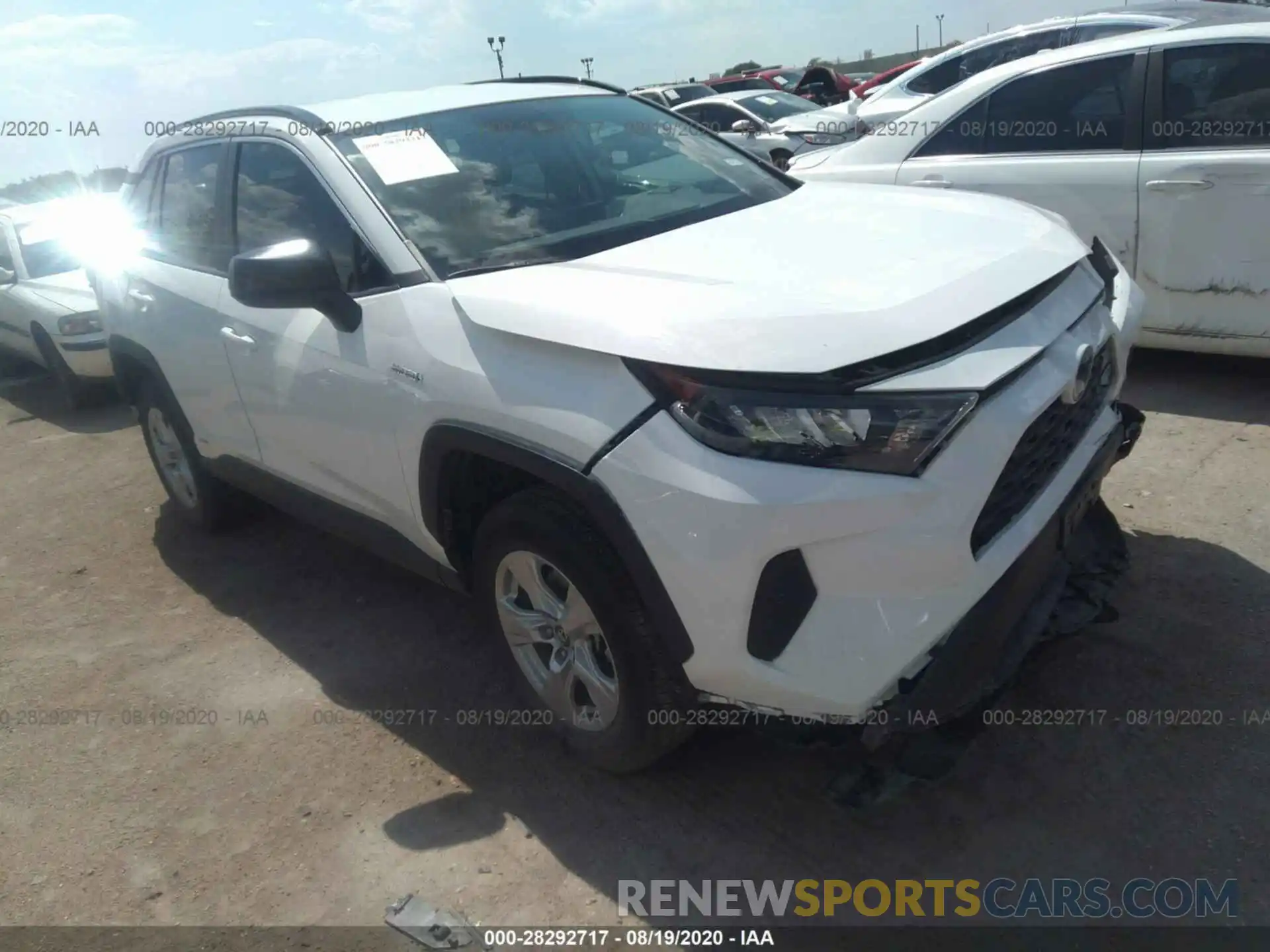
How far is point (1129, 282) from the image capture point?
10.6 ft

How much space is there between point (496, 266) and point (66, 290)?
6541mm

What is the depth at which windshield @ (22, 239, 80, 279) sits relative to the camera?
8.41m

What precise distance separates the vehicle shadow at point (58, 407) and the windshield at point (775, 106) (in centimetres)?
868

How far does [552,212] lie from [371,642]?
177 centimetres

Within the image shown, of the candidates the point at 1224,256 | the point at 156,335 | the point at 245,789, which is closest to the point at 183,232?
the point at 156,335

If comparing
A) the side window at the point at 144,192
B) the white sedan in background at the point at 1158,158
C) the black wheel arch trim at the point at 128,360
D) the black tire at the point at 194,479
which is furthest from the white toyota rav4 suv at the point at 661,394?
the white sedan in background at the point at 1158,158

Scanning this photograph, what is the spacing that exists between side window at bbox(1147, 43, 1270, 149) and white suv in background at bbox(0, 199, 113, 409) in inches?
270

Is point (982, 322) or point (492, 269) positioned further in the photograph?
point (492, 269)

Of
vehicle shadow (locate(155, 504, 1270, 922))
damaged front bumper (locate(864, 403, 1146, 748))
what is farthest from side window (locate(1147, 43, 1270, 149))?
damaged front bumper (locate(864, 403, 1146, 748))

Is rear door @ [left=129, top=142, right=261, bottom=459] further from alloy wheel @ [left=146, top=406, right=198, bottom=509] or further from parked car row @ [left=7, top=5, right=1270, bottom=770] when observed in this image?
alloy wheel @ [left=146, top=406, right=198, bottom=509]

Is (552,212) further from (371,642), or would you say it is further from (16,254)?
(16,254)

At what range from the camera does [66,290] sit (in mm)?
7930

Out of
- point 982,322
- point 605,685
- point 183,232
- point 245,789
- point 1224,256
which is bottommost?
point 245,789

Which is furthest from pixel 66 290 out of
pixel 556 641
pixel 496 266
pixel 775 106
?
pixel 775 106
